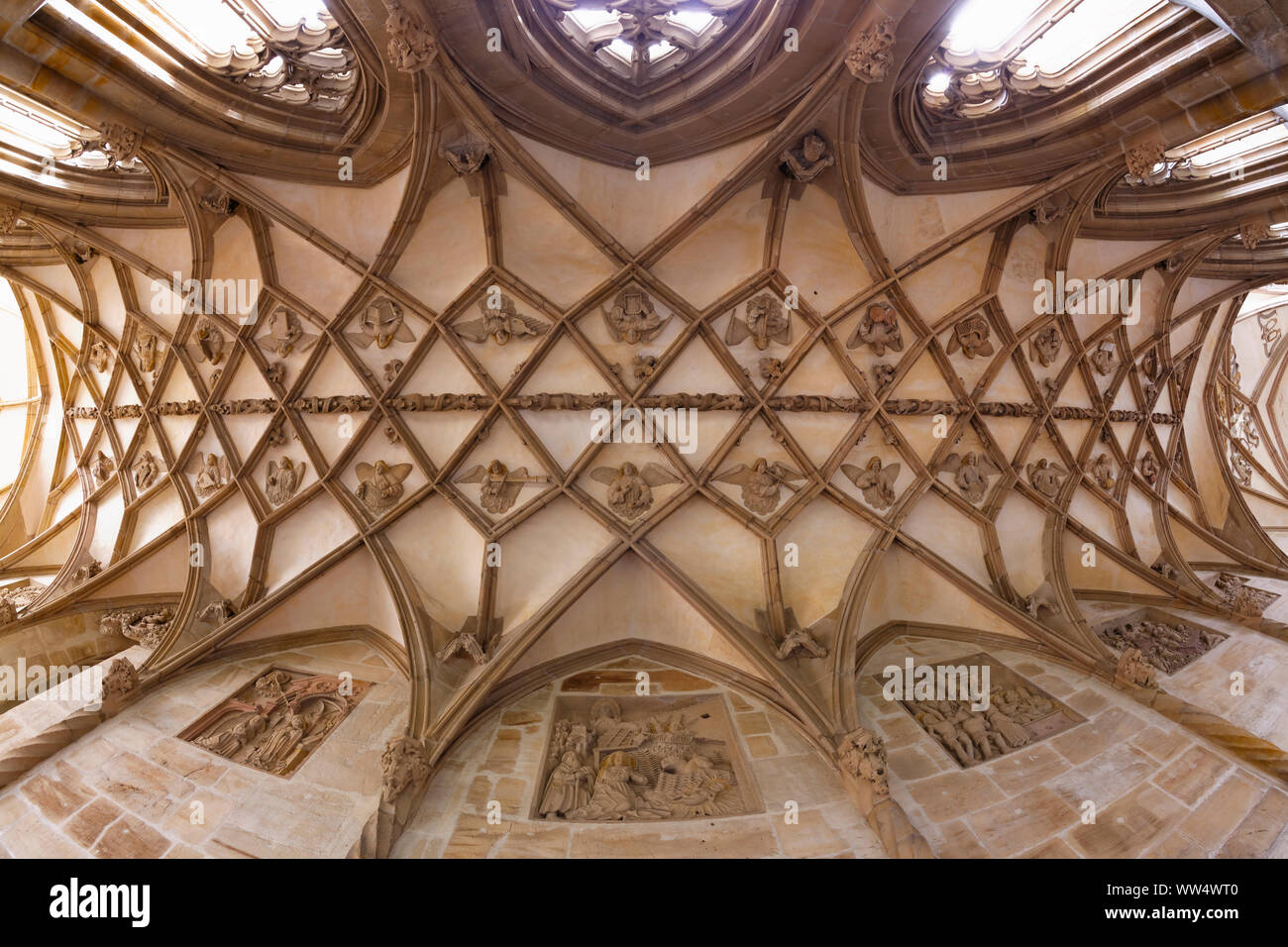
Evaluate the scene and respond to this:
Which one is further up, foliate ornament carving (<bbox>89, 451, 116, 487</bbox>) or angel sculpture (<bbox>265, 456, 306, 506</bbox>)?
foliate ornament carving (<bbox>89, 451, 116, 487</bbox>)

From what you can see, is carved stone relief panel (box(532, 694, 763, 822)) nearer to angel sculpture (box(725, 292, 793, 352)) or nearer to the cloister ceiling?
the cloister ceiling

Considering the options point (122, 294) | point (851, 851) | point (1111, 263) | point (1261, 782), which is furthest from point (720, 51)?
point (122, 294)

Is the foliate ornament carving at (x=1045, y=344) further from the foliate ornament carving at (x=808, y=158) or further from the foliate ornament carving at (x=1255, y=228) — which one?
the foliate ornament carving at (x=808, y=158)

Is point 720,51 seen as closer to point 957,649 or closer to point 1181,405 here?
point 957,649

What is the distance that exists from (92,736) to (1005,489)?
45.9 ft

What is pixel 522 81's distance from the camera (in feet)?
22.1

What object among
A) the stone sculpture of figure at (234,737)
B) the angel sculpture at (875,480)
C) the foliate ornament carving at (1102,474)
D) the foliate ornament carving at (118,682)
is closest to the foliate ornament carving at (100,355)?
the foliate ornament carving at (118,682)

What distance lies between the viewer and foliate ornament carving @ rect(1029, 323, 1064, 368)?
31.3 feet

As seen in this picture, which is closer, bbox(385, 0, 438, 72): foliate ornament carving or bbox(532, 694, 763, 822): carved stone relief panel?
bbox(385, 0, 438, 72): foliate ornament carving

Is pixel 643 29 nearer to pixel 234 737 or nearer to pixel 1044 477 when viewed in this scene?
pixel 1044 477

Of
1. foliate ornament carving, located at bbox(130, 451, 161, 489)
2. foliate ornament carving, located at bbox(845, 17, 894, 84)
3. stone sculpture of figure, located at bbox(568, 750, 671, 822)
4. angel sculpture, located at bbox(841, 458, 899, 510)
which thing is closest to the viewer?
foliate ornament carving, located at bbox(845, 17, 894, 84)

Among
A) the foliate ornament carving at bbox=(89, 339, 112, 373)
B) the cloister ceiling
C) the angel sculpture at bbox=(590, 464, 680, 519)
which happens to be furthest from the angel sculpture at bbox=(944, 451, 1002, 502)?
the foliate ornament carving at bbox=(89, 339, 112, 373)

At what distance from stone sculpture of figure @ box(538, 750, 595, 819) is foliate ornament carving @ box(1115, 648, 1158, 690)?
720 centimetres

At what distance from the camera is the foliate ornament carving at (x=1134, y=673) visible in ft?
24.1
